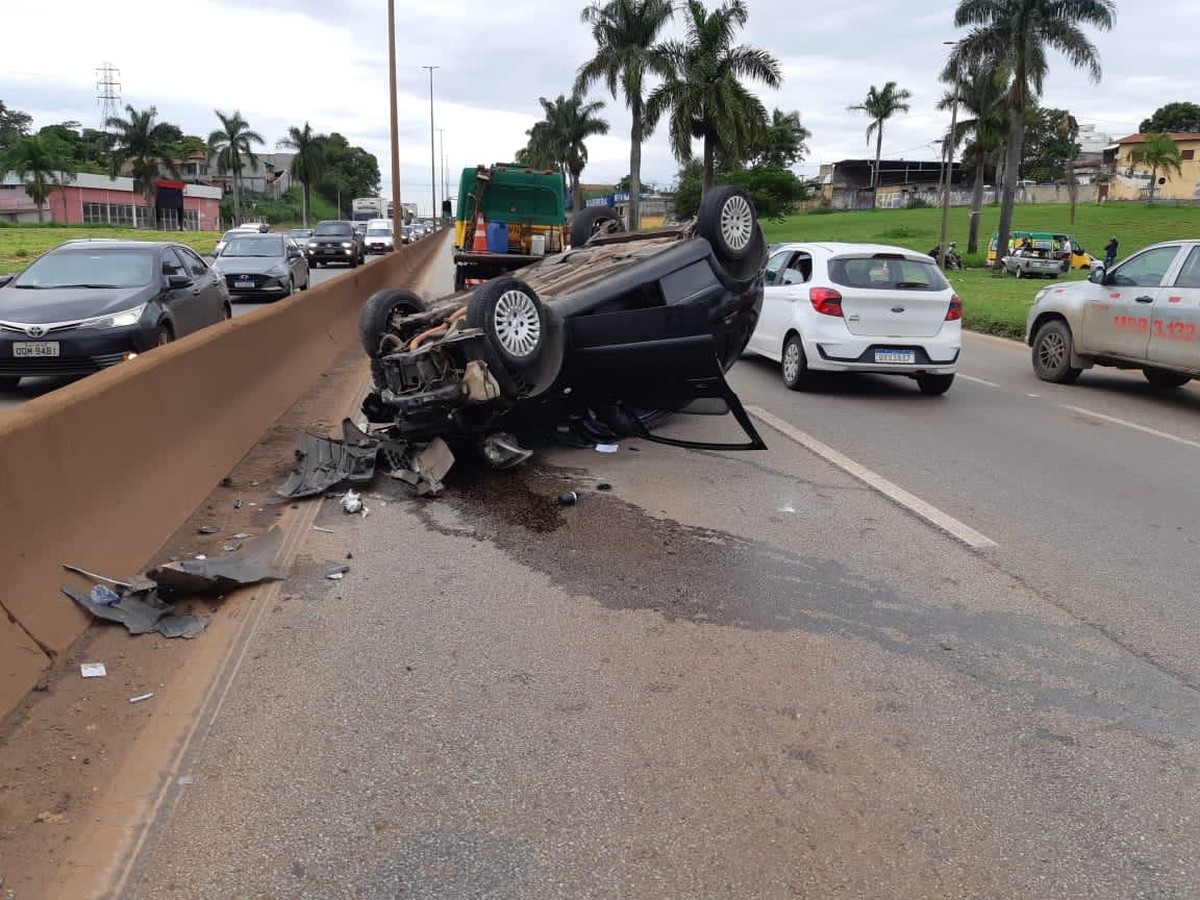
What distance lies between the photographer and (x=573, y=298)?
7.28 metres

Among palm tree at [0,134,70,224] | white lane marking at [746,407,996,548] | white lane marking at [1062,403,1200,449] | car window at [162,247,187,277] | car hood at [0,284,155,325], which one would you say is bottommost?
white lane marking at [1062,403,1200,449]

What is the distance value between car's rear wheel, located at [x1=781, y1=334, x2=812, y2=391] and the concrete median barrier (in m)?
5.65

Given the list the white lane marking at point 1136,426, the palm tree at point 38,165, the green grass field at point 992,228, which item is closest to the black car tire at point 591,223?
the white lane marking at point 1136,426

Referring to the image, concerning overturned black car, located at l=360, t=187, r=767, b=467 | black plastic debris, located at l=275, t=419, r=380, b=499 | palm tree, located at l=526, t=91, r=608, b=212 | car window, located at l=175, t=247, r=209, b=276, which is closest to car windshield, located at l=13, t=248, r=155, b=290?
car window, located at l=175, t=247, r=209, b=276

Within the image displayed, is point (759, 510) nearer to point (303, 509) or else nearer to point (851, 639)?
point (851, 639)

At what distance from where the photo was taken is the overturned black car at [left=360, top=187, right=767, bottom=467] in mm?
6766

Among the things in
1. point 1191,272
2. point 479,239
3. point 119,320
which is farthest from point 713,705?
point 479,239

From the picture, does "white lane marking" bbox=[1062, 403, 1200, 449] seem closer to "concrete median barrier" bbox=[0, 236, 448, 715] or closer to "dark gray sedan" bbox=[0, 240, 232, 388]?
"concrete median barrier" bbox=[0, 236, 448, 715]

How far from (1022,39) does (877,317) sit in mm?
35214

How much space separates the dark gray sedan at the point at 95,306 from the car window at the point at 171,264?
0.01 meters

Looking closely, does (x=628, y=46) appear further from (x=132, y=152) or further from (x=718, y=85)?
(x=132, y=152)

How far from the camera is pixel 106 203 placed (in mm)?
91438

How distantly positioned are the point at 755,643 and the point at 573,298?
3505mm

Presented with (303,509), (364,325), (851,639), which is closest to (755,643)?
(851,639)
